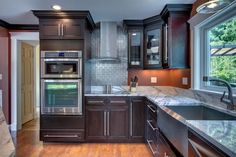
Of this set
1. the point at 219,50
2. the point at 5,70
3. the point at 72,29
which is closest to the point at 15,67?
the point at 5,70

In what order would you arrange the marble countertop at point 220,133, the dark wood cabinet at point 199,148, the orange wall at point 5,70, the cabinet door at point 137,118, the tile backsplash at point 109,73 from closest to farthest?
1. the marble countertop at point 220,133
2. the dark wood cabinet at point 199,148
3. the cabinet door at point 137,118
4. the tile backsplash at point 109,73
5. the orange wall at point 5,70

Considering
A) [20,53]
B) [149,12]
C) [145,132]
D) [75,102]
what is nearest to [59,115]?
[75,102]

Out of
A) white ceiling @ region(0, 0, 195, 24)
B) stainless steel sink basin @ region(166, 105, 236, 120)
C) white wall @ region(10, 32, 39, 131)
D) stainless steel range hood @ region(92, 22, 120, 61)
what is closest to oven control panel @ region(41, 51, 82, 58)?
stainless steel range hood @ region(92, 22, 120, 61)

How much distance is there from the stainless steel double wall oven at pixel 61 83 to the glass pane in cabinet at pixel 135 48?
106 cm

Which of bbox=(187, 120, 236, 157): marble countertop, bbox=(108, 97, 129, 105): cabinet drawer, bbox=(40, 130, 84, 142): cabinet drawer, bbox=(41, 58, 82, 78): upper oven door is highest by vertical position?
bbox=(41, 58, 82, 78): upper oven door

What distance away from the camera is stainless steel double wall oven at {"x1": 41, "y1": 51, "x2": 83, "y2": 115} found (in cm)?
394

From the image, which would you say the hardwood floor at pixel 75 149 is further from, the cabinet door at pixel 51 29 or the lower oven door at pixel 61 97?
the cabinet door at pixel 51 29

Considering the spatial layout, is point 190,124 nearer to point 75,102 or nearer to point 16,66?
point 75,102

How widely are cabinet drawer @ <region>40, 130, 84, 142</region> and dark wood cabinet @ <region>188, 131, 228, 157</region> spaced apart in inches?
107

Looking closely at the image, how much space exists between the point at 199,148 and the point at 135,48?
3.23 m

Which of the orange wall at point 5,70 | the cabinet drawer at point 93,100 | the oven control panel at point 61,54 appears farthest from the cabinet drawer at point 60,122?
the orange wall at point 5,70

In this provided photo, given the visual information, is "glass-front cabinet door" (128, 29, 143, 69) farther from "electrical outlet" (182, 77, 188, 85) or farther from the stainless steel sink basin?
the stainless steel sink basin

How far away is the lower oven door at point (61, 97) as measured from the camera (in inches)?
155

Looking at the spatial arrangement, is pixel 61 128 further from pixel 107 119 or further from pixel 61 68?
pixel 61 68
